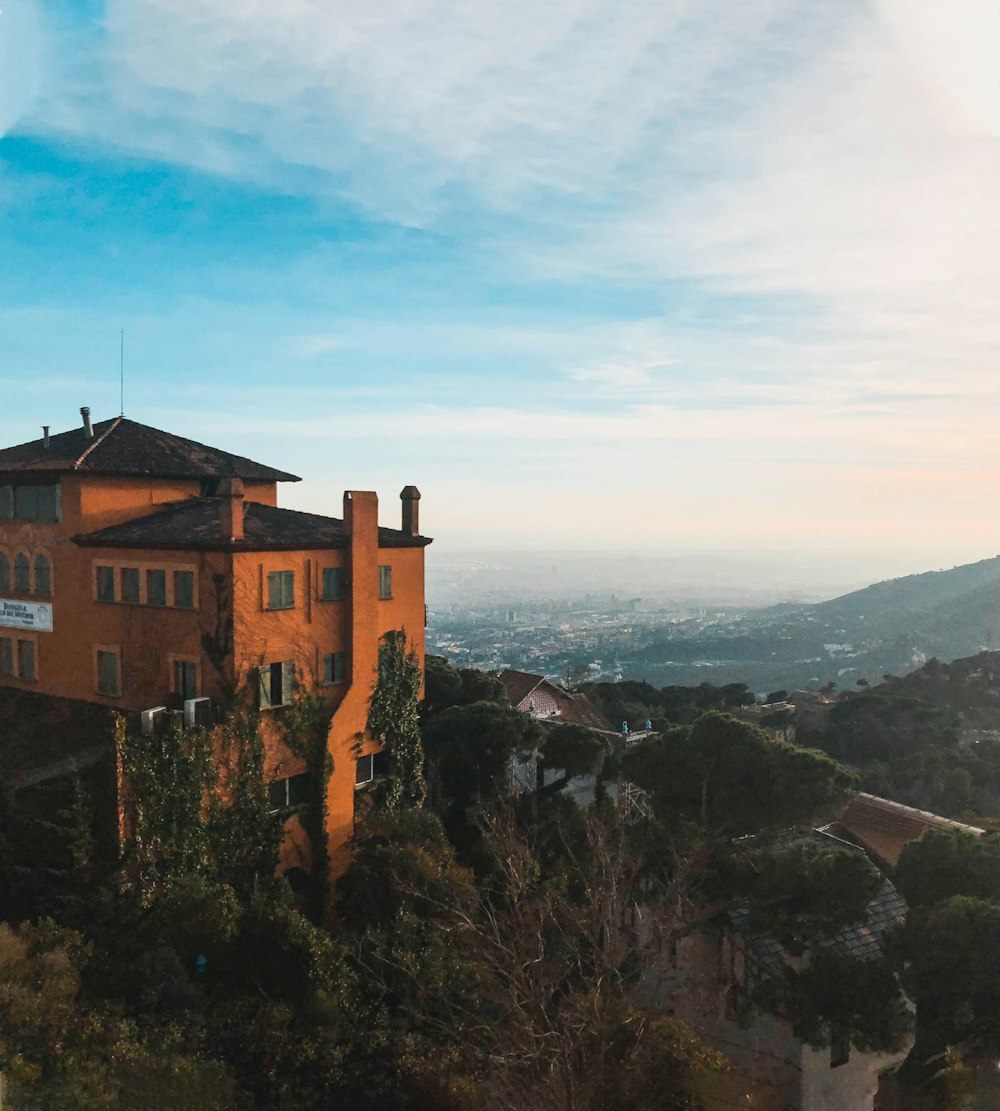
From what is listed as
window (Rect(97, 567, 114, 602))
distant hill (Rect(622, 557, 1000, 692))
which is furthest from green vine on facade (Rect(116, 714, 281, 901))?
distant hill (Rect(622, 557, 1000, 692))

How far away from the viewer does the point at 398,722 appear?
939 inches

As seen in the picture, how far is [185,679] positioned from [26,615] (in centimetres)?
609

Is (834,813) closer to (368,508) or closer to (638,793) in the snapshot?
(638,793)

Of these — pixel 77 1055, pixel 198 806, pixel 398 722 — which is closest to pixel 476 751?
pixel 398 722

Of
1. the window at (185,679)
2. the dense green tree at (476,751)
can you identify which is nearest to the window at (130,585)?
the window at (185,679)

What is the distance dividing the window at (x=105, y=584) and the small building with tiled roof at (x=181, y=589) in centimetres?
4

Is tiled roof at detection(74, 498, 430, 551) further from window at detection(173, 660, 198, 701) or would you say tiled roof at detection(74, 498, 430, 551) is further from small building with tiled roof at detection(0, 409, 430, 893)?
window at detection(173, 660, 198, 701)

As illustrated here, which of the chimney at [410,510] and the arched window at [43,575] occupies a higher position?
the chimney at [410,510]

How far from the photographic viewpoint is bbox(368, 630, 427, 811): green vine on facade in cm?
2344

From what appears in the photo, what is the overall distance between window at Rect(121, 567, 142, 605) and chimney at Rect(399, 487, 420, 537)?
25.5 ft

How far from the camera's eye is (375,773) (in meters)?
23.5

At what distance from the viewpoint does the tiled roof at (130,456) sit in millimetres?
21594

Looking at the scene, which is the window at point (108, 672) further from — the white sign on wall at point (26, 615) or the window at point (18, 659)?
the window at point (18, 659)

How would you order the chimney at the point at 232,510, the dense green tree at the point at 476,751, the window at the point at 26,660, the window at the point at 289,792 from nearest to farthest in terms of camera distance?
the chimney at the point at 232,510 < the window at the point at 289,792 < the window at the point at 26,660 < the dense green tree at the point at 476,751
